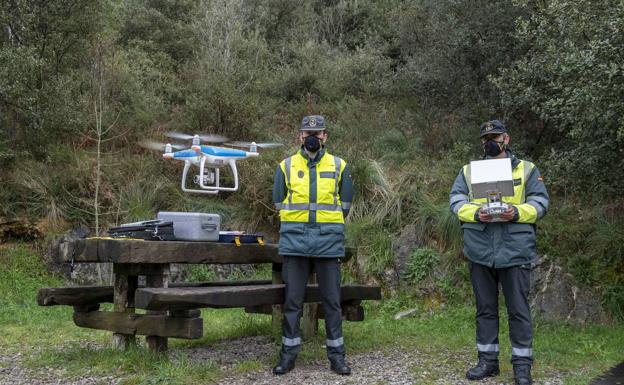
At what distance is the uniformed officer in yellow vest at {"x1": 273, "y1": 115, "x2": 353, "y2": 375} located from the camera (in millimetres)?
5828

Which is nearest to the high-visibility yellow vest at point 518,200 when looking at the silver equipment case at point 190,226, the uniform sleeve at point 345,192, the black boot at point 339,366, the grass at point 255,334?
the uniform sleeve at point 345,192

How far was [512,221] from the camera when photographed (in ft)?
18.1

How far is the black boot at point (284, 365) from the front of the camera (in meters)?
5.74

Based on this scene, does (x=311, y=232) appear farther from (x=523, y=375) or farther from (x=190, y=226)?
(x=523, y=375)

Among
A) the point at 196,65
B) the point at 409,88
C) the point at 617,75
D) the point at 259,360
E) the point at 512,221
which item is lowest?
the point at 259,360

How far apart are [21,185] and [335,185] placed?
24.2 ft

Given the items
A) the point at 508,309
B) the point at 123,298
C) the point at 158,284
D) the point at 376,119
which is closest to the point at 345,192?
the point at 508,309

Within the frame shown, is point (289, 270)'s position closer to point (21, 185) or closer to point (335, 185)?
point (335, 185)

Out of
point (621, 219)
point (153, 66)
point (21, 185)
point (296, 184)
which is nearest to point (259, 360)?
point (296, 184)

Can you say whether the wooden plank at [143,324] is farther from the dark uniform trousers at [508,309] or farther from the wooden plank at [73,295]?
the dark uniform trousers at [508,309]

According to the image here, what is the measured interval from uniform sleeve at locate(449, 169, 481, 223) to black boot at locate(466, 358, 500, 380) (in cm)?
120

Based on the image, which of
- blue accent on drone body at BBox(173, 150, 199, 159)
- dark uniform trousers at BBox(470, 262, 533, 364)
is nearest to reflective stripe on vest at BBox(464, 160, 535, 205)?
dark uniform trousers at BBox(470, 262, 533, 364)

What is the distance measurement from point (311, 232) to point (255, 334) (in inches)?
84.8

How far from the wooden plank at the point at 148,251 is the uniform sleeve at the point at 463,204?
6.45ft
